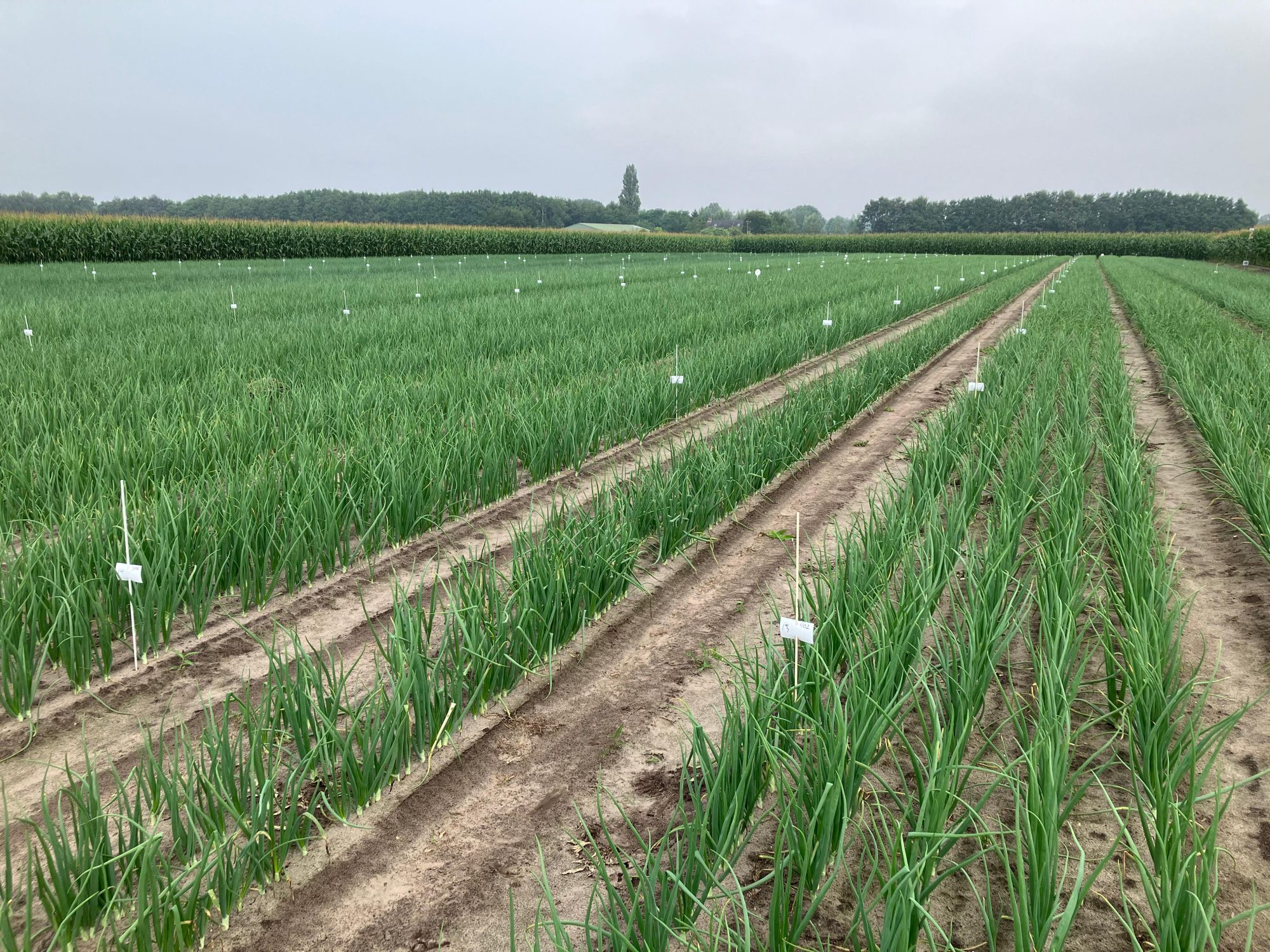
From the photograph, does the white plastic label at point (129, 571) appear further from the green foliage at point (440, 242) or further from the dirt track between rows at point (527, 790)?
the green foliage at point (440, 242)

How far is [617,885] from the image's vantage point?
1.60 metres

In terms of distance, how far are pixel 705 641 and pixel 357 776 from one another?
1210mm

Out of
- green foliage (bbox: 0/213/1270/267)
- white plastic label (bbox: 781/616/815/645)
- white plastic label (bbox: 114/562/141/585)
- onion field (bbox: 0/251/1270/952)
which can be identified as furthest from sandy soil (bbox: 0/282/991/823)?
green foliage (bbox: 0/213/1270/267)

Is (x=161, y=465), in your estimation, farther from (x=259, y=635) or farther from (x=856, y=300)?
A: (x=856, y=300)

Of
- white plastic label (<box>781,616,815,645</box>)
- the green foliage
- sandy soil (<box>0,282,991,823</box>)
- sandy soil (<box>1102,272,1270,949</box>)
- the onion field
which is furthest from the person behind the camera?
the green foliage

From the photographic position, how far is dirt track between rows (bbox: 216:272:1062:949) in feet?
5.03

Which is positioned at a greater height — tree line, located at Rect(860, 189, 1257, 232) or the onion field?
tree line, located at Rect(860, 189, 1257, 232)

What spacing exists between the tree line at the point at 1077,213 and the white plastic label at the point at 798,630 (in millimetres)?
74977

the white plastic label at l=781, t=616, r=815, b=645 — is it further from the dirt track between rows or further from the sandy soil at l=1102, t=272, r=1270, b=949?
the sandy soil at l=1102, t=272, r=1270, b=949

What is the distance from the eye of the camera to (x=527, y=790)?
1894 millimetres

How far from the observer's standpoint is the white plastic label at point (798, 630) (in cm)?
184

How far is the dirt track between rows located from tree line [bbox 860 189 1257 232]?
7431cm

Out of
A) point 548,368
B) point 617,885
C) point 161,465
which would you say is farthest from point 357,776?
point 548,368

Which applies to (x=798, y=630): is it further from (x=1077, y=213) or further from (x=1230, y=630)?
(x=1077, y=213)
